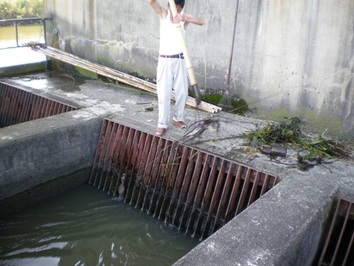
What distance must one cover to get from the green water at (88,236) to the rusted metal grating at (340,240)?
4.78ft

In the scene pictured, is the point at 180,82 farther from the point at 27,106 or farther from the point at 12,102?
the point at 12,102

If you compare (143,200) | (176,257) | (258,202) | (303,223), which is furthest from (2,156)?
(303,223)

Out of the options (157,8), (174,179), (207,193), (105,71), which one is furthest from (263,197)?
(105,71)

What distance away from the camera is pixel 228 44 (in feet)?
19.7

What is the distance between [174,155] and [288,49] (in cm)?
223

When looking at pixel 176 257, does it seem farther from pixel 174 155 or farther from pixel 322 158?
pixel 322 158

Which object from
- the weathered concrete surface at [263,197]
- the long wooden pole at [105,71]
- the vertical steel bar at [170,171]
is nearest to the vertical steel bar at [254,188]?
the weathered concrete surface at [263,197]

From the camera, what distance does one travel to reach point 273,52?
5613 mm

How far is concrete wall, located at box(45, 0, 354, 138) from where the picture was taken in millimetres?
5094

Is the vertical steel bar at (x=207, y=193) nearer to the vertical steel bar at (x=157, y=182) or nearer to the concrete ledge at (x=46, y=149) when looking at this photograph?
the vertical steel bar at (x=157, y=182)

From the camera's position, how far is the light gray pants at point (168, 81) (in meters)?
4.87

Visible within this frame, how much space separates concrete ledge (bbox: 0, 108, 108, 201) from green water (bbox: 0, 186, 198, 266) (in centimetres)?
41

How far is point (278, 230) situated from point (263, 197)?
56 centimetres

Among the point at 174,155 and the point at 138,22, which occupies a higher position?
the point at 138,22
